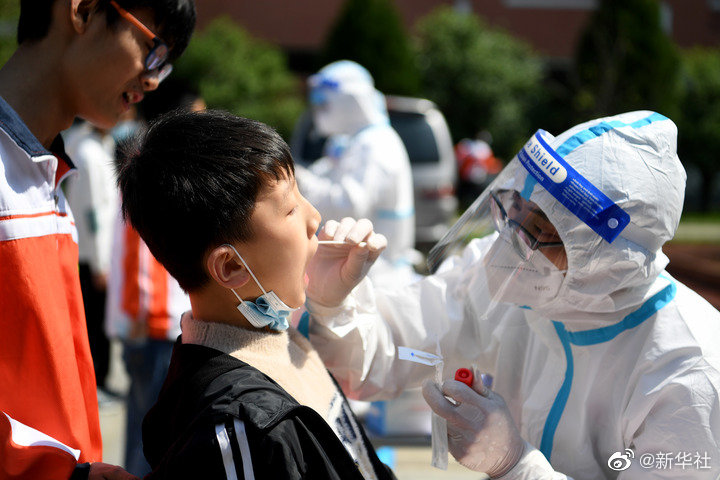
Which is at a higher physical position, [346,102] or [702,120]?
[346,102]

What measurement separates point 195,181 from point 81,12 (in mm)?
653

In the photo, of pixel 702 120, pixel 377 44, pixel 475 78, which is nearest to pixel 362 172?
pixel 377 44

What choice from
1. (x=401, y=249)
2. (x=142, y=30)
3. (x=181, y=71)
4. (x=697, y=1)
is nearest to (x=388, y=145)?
(x=401, y=249)

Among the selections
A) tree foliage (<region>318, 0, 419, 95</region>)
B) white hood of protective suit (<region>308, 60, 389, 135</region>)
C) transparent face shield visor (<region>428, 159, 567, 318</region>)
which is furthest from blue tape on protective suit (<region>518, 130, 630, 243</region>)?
tree foliage (<region>318, 0, 419, 95</region>)

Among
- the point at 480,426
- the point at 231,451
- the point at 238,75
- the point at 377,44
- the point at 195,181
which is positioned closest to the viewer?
the point at 231,451

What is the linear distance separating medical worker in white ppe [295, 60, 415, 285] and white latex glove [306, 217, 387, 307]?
266 centimetres

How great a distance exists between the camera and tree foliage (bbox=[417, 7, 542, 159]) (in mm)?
19562

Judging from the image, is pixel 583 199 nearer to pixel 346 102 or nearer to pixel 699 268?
pixel 346 102

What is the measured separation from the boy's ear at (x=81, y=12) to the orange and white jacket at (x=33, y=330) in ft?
0.94

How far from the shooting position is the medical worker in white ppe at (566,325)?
5.68 ft

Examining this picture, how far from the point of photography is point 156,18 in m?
1.98

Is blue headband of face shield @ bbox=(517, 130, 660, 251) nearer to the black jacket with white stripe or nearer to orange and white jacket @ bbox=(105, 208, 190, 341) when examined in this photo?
the black jacket with white stripe

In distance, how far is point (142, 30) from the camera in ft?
6.31

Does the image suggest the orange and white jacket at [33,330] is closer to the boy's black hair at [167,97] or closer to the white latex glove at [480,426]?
the white latex glove at [480,426]
